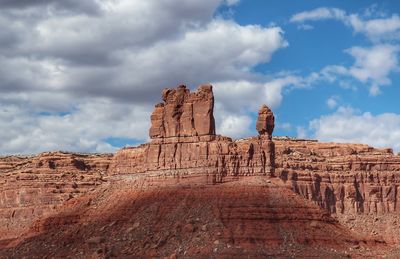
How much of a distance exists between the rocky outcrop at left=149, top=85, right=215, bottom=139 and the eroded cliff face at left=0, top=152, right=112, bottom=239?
3164cm

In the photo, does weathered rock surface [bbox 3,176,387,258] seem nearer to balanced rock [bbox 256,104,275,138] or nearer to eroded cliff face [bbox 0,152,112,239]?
balanced rock [bbox 256,104,275,138]

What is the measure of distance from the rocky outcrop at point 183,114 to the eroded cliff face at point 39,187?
31.6 m

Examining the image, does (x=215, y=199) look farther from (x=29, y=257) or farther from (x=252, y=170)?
(x=29, y=257)

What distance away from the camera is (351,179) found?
158625 mm

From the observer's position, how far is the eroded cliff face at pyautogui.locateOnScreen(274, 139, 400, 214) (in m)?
155

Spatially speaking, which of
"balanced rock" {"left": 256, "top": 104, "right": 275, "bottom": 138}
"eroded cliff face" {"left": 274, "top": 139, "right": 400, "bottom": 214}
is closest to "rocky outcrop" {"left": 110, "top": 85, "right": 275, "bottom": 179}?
"balanced rock" {"left": 256, "top": 104, "right": 275, "bottom": 138}

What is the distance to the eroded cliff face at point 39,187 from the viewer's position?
16188cm

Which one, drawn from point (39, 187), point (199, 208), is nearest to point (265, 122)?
point (199, 208)

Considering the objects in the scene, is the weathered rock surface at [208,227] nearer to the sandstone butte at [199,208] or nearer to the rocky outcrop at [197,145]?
the sandstone butte at [199,208]

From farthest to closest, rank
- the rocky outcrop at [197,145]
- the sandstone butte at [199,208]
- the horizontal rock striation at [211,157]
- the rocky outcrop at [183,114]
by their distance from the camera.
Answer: the rocky outcrop at [183,114] → the rocky outcrop at [197,145] → the horizontal rock striation at [211,157] → the sandstone butte at [199,208]

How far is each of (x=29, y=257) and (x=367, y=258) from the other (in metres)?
38.9

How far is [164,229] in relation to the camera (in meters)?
121

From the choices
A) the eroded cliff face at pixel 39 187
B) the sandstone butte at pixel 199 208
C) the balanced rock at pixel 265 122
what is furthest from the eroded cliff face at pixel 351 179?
the eroded cliff face at pixel 39 187

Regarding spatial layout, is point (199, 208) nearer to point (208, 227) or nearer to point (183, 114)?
point (208, 227)
